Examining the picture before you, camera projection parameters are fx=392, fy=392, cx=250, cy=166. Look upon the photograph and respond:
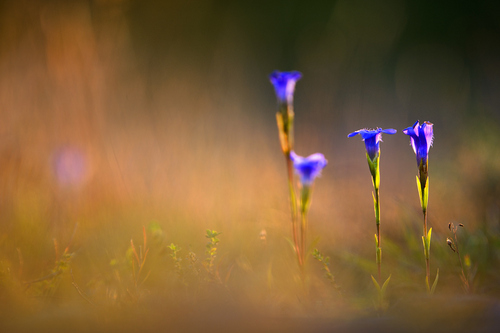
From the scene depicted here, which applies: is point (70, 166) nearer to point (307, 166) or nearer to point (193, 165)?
point (193, 165)

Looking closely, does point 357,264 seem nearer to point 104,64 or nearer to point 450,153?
point 450,153

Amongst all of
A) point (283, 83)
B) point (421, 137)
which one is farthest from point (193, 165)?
point (421, 137)

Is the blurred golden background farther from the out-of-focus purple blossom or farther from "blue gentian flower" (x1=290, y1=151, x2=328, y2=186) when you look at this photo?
"blue gentian flower" (x1=290, y1=151, x2=328, y2=186)

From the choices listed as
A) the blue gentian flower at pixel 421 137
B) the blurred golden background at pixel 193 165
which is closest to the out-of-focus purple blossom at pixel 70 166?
the blurred golden background at pixel 193 165

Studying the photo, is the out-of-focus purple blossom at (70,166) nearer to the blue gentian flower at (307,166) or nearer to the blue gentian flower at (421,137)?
the blue gentian flower at (307,166)

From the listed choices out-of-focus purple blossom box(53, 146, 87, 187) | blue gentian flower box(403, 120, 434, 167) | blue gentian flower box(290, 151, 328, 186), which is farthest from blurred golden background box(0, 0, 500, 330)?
blue gentian flower box(403, 120, 434, 167)

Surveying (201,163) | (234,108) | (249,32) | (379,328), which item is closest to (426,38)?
(249,32)
